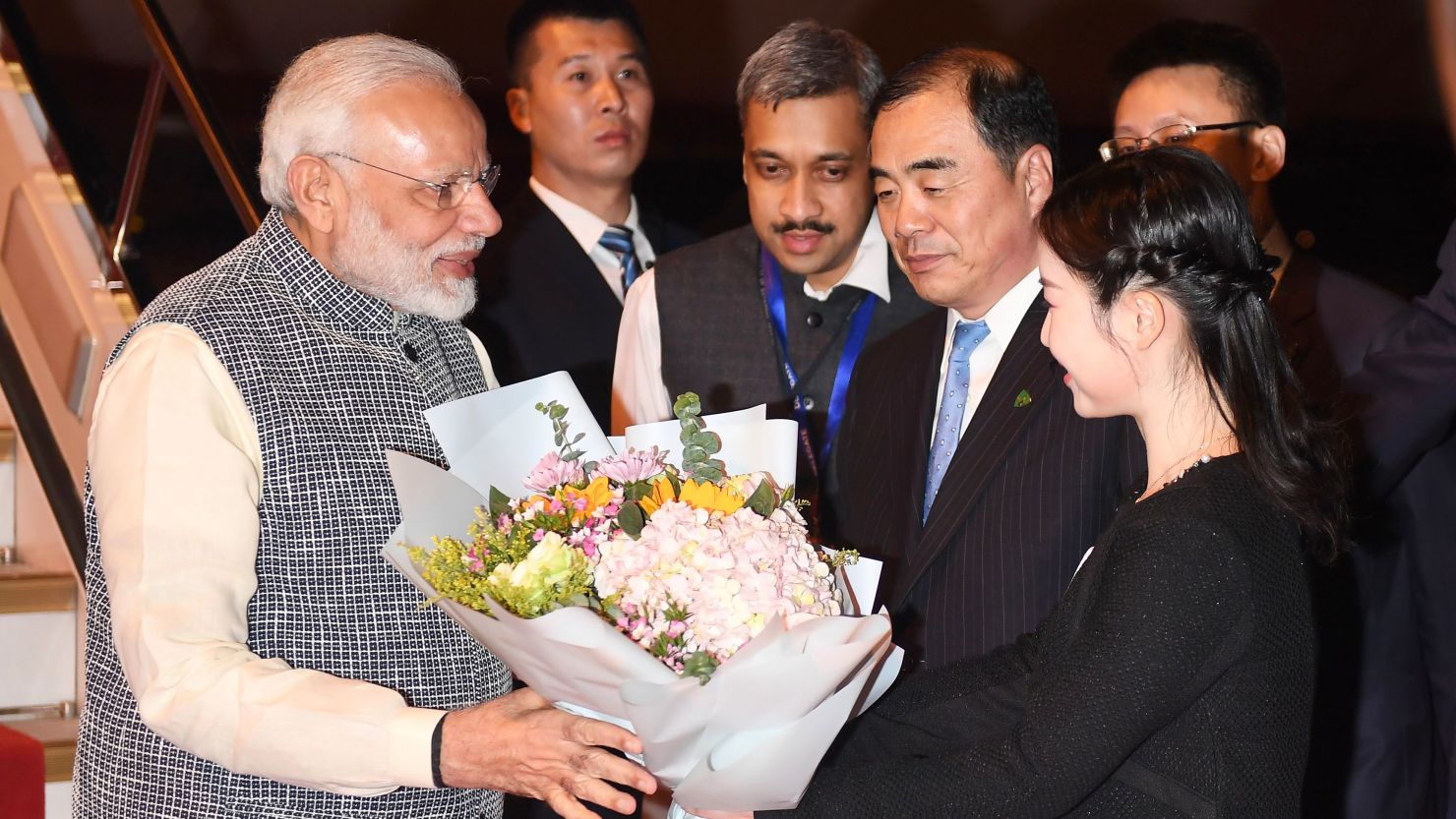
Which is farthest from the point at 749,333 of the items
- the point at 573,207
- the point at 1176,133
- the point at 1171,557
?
the point at 1171,557

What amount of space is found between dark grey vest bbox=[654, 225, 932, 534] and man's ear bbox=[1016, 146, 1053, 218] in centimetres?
63

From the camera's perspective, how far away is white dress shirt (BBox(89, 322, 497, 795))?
1.72 meters

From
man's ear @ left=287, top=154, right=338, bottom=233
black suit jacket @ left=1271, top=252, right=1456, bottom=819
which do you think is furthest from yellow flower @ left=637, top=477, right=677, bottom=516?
black suit jacket @ left=1271, top=252, right=1456, bottom=819

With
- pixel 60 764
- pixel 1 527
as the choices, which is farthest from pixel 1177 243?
pixel 1 527

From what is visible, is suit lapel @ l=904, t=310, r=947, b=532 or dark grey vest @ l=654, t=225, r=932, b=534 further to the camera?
dark grey vest @ l=654, t=225, r=932, b=534

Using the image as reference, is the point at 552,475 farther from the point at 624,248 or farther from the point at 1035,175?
the point at 624,248

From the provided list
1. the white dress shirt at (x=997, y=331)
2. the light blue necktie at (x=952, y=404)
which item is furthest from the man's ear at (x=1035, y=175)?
the light blue necktie at (x=952, y=404)

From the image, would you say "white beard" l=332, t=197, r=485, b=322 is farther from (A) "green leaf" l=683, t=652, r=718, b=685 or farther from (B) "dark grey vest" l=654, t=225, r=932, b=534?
(B) "dark grey vest" l=654, t=225, r=932, b=534

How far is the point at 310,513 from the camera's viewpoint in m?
1.87

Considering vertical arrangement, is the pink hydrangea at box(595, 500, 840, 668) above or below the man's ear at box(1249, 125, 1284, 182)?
below

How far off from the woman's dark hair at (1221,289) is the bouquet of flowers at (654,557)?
0.49 metres

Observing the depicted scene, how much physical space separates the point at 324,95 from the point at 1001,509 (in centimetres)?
116

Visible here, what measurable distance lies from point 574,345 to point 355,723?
1.80 metres

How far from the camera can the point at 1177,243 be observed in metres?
1.70
